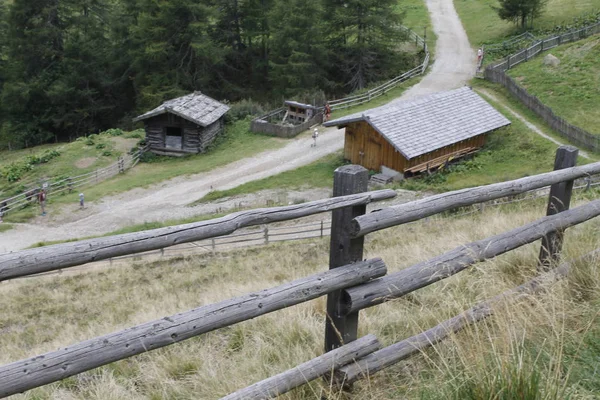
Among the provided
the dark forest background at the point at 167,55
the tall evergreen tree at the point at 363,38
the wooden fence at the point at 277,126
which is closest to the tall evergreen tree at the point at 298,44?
the dark forest background at the point at 167,55

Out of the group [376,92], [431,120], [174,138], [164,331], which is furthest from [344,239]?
[376,92]

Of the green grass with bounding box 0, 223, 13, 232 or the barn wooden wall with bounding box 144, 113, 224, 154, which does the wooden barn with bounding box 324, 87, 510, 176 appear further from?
the green grass with bounding box 0, 223, 13, 232

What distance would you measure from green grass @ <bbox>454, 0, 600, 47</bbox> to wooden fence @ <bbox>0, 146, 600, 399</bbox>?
154 ft

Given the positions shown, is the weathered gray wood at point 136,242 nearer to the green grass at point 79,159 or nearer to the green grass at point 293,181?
the green grass at point 293,181

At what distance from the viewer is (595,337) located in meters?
3.92

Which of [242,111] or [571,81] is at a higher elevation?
[571,81]

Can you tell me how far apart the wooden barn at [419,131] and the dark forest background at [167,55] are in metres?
14.9

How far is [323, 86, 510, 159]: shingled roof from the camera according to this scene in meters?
25.7

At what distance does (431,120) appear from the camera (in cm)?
2727

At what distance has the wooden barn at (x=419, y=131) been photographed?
2586cm

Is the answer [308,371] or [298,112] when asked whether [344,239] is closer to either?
[308,371]

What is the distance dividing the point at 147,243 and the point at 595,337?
2991 mm

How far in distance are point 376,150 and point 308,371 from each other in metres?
23.7

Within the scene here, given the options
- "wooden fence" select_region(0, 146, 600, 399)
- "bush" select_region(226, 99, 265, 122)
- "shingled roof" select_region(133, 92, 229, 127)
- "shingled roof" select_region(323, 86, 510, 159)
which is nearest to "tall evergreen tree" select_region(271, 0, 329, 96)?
"bush" select_region(226, 99, 265, 122)
